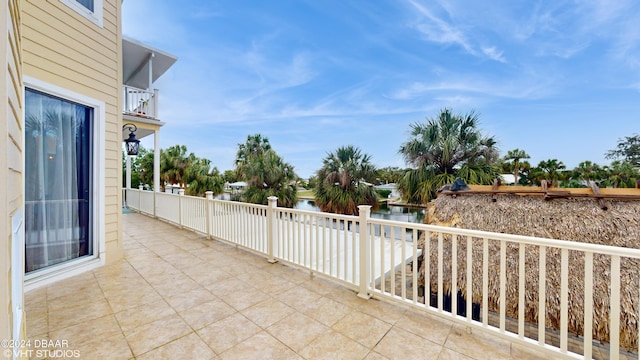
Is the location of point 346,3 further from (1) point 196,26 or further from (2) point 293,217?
(2) point 293,217

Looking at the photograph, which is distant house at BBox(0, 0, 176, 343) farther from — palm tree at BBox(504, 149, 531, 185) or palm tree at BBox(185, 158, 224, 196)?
palm tree at BBox(504, 149, 531, 185)

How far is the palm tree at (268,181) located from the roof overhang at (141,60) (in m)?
5.33

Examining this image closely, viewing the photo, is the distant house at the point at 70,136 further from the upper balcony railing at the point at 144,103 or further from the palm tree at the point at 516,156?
the palm tree at the point at 516,156

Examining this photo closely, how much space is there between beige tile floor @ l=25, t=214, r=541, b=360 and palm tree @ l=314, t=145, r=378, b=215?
7880 millimetres

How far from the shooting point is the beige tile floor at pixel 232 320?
185 centimetres

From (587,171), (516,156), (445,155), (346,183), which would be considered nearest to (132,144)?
(346,183)

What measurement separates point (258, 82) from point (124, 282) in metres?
13.0

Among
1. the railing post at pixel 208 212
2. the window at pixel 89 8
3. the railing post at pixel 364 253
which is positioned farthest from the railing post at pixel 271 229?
the window at pixel 89 8

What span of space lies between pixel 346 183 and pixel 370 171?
1210mm

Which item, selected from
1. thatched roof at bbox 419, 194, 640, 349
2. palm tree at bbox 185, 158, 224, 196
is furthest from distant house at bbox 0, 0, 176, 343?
palm tree at bbox 185, 158, 224, 196

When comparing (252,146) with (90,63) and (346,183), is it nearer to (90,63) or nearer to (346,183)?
(346,183)

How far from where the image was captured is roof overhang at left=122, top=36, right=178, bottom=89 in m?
6.69

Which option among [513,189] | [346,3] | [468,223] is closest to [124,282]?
[468,223]

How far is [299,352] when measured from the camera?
1843 mm
